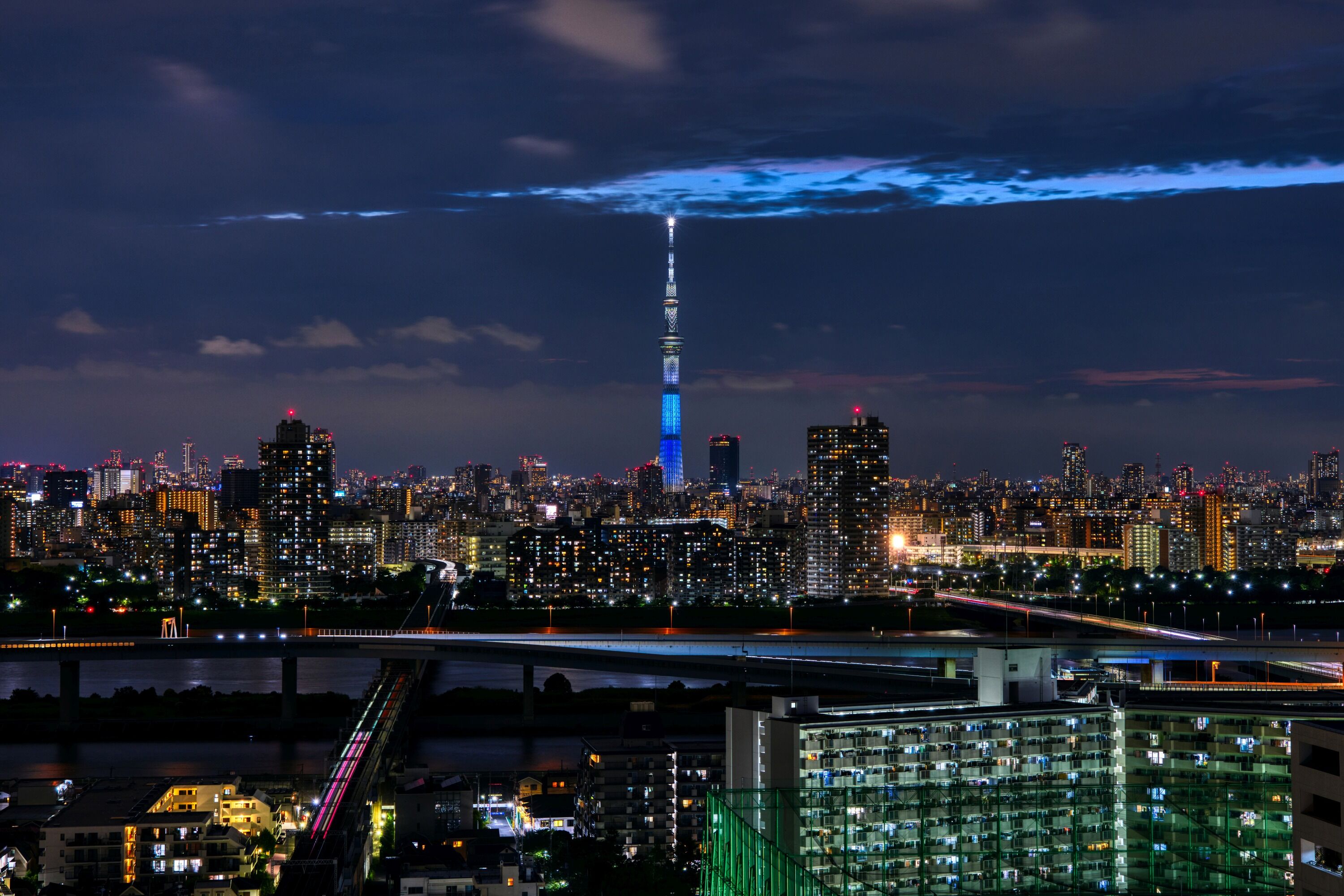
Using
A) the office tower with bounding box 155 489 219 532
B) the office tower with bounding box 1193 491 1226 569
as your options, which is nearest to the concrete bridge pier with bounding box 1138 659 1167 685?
the office tower with bounding box 1193 491 1226 569

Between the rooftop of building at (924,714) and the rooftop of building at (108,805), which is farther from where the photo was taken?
the rooftop of building at (108,805)

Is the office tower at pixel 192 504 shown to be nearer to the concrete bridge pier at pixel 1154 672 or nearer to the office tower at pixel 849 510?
the office tower at pixel 849 510

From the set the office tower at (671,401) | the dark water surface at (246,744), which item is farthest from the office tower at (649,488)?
the dark water surface at (246,744)

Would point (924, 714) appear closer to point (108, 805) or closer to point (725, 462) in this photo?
point (108, 805)

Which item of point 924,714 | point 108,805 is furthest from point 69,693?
point 924,714

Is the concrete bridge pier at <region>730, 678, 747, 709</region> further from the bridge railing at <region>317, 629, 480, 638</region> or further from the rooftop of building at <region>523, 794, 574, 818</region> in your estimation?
the rooftop of building at <region>523, 794, 574, 818</region>

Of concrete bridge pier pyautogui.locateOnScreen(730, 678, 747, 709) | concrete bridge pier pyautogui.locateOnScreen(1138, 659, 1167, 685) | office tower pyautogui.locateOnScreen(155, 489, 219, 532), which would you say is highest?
office tower pyautogui.locateOnScreen(155, 489, 219, 532)
